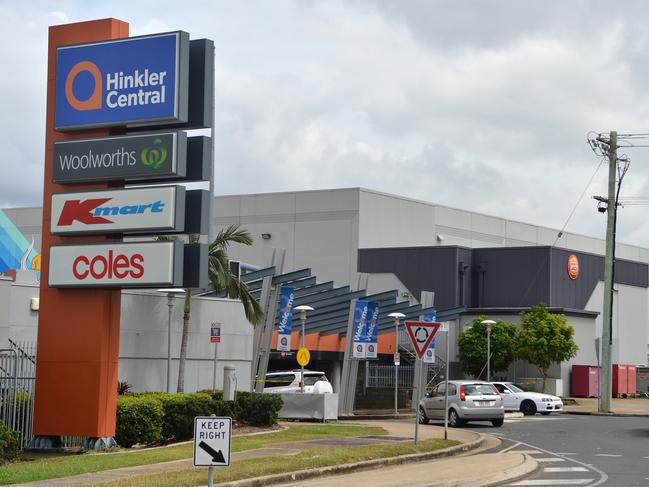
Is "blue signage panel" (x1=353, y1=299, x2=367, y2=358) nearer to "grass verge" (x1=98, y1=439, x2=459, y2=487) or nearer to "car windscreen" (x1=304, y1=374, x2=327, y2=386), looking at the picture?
"car windscreen" (x1=304, y1=374, x2=327, y2=386)

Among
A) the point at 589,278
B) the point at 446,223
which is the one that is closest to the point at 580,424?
the point at 589,278

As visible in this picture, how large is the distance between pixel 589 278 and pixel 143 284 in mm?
48756

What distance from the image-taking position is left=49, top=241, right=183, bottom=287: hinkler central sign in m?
21.3

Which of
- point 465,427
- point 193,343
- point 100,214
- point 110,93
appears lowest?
point 465,427

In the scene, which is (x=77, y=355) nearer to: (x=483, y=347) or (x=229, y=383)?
(x=229, y=383)

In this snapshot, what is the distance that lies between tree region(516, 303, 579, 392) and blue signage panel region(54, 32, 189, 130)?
38.9 m

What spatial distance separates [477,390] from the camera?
114 ft

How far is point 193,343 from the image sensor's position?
3234 cm

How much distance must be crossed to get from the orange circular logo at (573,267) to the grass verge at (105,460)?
3953cm

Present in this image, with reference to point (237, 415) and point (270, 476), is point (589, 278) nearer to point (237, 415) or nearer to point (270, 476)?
point (237, 415)

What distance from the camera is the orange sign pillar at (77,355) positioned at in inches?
861

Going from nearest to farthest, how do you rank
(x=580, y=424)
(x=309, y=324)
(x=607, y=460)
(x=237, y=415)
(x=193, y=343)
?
(x=607, y=460) → (x=237, y=415) → (x=193, y=343) → (x=580, y=424) → (x=309, y=324)

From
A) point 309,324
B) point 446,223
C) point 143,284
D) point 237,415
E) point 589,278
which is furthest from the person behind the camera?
point 446,223

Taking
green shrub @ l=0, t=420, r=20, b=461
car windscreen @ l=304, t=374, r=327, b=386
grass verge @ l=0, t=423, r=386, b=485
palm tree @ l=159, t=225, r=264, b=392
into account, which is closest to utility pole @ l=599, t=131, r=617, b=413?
car windscreen @ l=304, t=374, r=327, b=386
